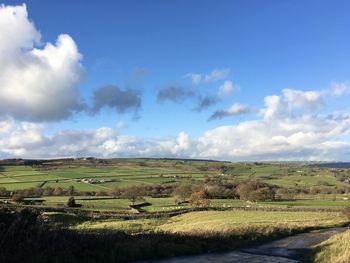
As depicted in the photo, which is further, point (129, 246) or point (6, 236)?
point (129, 246)

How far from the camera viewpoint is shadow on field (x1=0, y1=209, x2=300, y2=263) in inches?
590

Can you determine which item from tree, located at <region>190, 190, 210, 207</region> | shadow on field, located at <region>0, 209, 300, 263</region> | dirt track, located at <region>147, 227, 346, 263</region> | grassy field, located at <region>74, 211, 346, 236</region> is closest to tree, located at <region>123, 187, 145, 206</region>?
tree, located at <region>190, 190, 210, 207</region>

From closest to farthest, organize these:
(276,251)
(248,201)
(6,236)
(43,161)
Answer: (6,236) → (276,251) → (248,201) → (43,161)

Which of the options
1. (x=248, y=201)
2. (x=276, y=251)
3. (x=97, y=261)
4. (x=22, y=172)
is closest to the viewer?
(x=97, y=261)

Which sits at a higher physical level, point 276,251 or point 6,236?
point 6,236

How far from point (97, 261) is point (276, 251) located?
10028 millimetres

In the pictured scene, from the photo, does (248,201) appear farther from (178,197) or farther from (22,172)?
(22,172)

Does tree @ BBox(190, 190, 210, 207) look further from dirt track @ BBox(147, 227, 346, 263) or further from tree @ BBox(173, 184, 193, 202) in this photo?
dirt track @ BBox(147, 227, 346, 263)

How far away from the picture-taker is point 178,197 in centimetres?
11500

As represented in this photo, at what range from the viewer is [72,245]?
659 inches

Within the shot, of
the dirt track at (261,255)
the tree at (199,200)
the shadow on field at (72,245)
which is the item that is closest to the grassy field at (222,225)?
the dirt track at (261,255)

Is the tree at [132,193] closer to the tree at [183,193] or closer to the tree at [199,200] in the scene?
the tree at [183,193]

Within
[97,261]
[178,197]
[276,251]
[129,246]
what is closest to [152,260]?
[129,246]

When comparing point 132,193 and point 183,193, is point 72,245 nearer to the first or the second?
point 183,193
